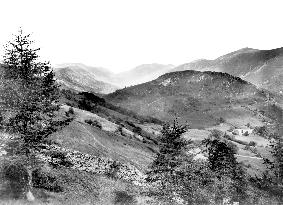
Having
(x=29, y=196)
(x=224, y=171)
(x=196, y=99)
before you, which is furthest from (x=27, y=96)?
(x=196, y=99)

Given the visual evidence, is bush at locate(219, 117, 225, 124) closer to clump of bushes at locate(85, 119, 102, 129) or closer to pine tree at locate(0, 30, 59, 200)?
clump of bushes at locate(85, 119, 102, 129)

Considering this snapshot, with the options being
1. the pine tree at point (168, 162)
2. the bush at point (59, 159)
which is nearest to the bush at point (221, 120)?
the bush at point (59, 159)

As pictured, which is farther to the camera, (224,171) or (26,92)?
(224,171)

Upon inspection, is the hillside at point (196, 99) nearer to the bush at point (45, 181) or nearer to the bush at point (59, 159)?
the bush at point (59, 159)

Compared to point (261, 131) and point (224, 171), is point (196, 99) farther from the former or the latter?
point (224, 171)

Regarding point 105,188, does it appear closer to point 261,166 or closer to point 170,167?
point 170,167

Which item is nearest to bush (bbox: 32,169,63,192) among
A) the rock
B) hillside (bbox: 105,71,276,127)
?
the rock

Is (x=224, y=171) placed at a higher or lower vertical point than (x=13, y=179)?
lower

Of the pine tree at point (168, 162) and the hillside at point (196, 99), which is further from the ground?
the pine tree at point (168, 162)

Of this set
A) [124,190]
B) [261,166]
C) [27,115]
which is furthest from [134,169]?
[261,166]
